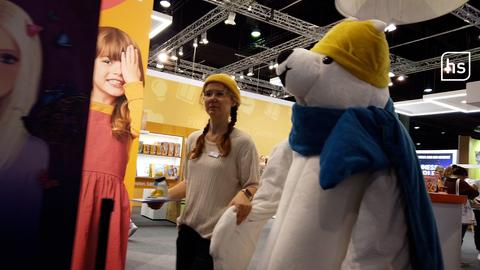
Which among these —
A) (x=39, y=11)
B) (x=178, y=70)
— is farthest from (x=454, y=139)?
(x=39, y=11)

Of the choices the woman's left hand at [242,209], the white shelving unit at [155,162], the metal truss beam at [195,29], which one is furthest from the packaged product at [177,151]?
the woman's left hand at [242,209]

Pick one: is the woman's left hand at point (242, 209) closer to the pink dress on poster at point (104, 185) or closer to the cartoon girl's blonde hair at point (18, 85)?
the cartoon girl's blonde hair at point (18, 85)

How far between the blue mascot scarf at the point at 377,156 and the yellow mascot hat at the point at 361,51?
12 cm

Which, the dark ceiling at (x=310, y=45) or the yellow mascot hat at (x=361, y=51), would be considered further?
the dark ceiling at (x=310, y=45)

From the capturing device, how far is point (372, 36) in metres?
1.29

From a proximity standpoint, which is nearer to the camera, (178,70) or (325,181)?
(325,181)

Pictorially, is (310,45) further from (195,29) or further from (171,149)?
(171,149)

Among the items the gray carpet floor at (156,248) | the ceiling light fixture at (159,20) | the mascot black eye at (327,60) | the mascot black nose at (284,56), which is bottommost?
the gray carpet floor at (156,248)

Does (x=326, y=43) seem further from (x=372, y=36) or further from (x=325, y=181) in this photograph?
(x=325, y=181)

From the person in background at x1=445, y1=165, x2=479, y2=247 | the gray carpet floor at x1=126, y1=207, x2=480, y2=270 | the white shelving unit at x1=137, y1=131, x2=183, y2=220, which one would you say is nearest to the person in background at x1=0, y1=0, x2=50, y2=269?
the gray carpet floor at x1=126, y1=207, x2=480, y2=270

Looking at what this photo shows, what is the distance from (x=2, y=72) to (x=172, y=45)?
10.4 metres

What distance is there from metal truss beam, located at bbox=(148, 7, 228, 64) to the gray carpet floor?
14.3ft

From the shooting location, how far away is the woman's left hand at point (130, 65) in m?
3.03

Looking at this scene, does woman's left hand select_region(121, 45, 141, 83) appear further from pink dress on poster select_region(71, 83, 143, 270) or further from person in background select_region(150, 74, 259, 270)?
person in background select_region(150, 74, 259, 270)
